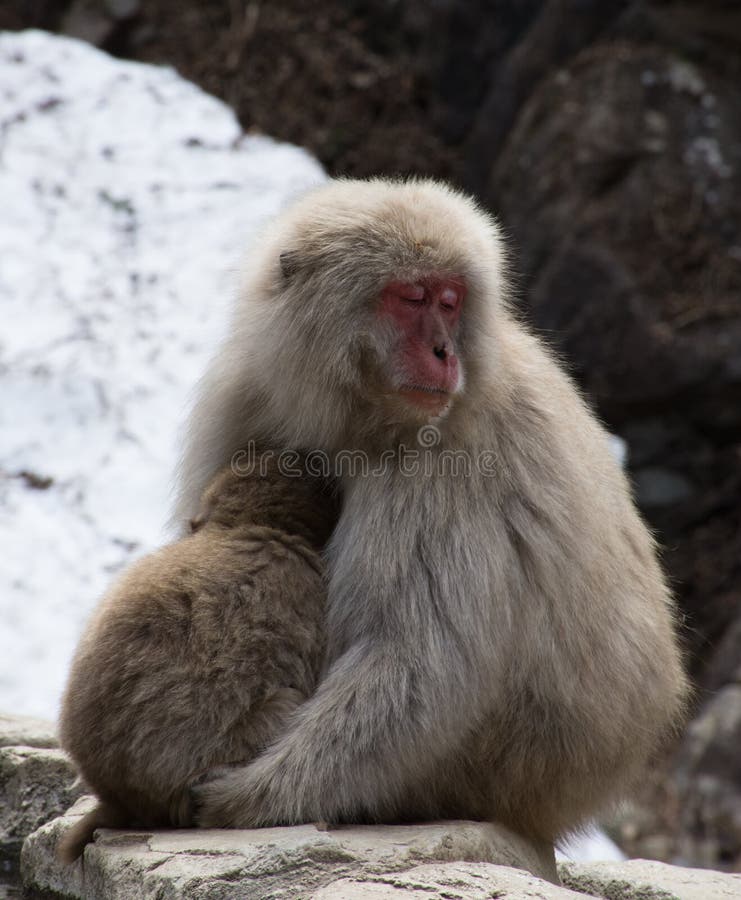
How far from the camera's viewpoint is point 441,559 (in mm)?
3504

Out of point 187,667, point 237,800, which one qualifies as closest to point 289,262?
point 187,667

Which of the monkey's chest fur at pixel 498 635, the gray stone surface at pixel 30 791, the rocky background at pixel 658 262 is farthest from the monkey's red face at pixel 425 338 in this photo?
the rocky background at pixel 658 262

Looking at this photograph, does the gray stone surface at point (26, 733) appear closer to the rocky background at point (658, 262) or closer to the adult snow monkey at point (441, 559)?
the adult snow monkey at point (441, 559)

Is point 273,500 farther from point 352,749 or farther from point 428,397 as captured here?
point 352,749

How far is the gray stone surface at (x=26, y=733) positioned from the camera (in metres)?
4.48

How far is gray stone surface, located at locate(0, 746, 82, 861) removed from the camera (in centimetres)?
426

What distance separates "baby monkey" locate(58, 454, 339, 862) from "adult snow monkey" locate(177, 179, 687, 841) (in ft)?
0.25

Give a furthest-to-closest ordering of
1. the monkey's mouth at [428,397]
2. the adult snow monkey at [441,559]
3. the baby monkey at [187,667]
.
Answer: the monkey's mouth at [428,397]
the adult snow monkey at [441,559]
the baby monkey at [187,667]

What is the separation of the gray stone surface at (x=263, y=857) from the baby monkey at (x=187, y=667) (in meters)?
0.15

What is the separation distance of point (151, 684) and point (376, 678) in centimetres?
58

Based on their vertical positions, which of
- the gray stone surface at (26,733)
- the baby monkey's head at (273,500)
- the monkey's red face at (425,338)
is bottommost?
the gray stone surface at (26,733)

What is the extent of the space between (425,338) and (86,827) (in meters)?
1.61

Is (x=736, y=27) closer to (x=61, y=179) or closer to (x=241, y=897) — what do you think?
(x=61, y=179)

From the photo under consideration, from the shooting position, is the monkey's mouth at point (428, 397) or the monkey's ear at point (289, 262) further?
the monkey's ear at point (289, 262)
